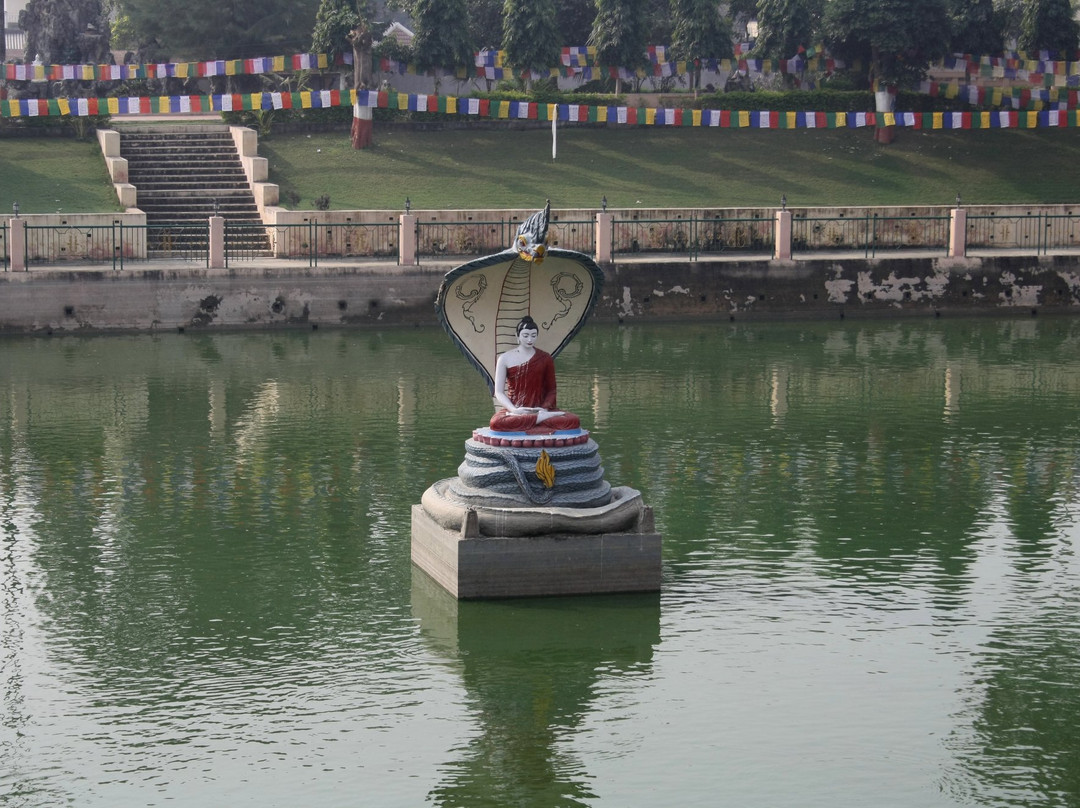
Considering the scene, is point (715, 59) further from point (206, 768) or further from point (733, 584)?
point (206, 768)

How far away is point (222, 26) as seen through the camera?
59562 millimetres

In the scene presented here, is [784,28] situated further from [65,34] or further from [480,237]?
[65,34]

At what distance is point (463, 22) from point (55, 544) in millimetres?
39629

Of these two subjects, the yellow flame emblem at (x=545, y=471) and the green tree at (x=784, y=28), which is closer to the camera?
the yellow flame emblem at (x=545, y=471)

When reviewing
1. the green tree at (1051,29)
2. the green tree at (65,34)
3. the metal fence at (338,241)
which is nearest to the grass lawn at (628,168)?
the metal fence at (338,241)

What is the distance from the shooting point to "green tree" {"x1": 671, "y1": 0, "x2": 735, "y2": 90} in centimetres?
5734

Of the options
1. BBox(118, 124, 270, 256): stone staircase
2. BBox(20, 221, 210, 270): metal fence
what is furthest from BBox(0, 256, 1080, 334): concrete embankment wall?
BBox(118, 124, 270, 256): stone staircase

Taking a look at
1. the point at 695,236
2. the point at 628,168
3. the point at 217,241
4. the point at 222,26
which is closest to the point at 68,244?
the point at 217,241

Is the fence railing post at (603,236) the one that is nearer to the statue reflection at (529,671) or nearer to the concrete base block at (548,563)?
the statue reflection at (529,671)

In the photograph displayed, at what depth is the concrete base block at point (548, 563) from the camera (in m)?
16.3

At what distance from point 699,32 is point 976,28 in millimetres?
9564

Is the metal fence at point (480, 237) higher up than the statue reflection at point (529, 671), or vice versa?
the metal fence at point (480, 237)

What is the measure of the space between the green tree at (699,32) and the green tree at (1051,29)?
10329 millimetres

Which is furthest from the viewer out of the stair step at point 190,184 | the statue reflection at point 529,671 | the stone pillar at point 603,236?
the stair step at point 190,184
